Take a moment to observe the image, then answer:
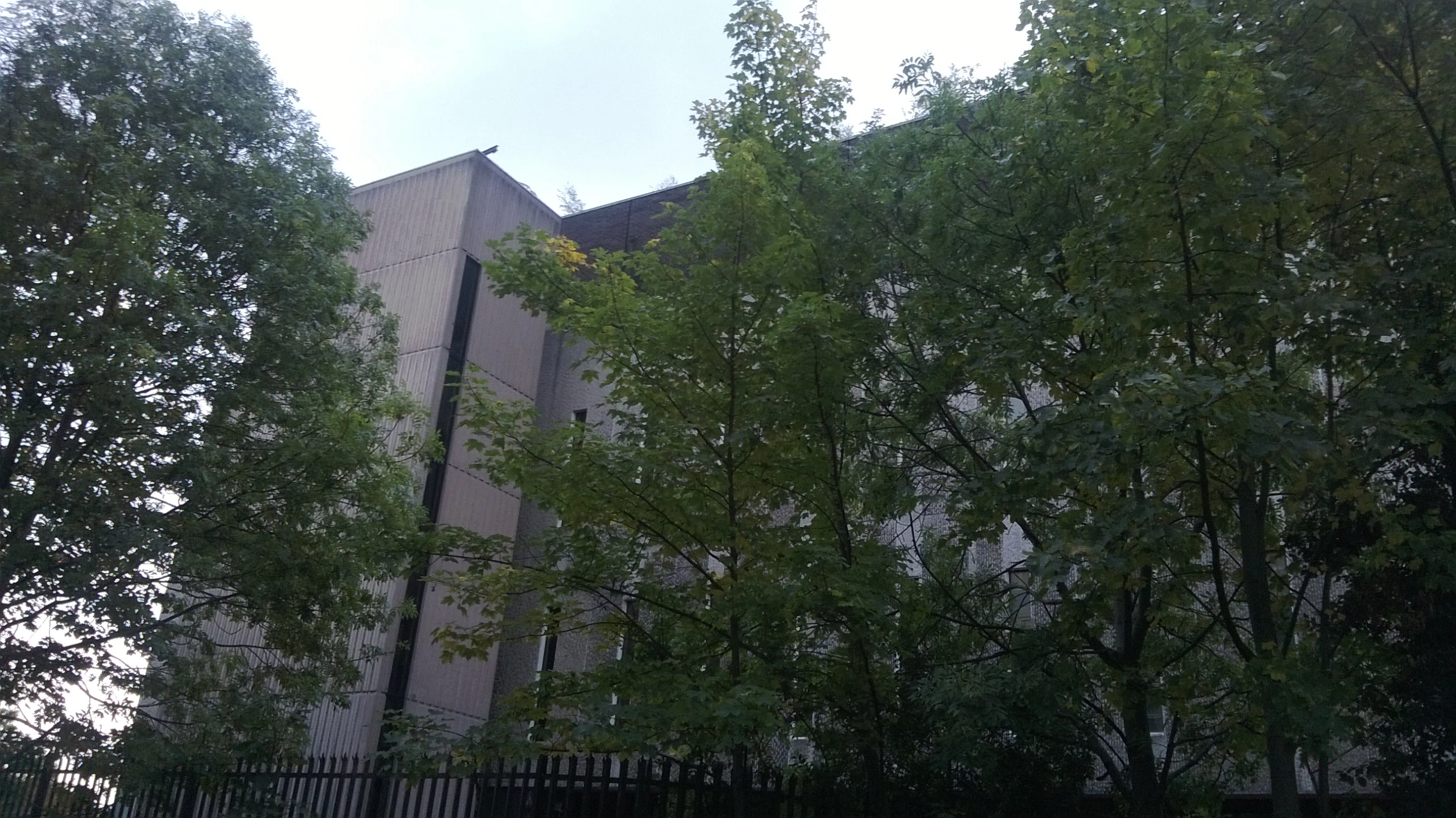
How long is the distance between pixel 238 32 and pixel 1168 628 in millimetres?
12058

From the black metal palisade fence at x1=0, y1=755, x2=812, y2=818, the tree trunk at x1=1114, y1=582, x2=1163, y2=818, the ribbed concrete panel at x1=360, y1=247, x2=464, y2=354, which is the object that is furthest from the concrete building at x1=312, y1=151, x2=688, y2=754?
the tree trunk at x1=1114, y1=582, x2=1163, y2=818

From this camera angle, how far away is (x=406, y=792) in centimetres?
1165

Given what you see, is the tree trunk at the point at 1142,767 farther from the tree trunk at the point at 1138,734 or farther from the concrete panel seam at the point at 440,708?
the concrete panel seam at the point at 440,708

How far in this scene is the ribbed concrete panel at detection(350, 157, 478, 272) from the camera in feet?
81.6

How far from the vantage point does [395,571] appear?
1186 centimetres

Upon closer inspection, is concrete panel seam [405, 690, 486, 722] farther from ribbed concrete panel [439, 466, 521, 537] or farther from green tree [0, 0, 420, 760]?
green tree [0, 0, 420, 760]

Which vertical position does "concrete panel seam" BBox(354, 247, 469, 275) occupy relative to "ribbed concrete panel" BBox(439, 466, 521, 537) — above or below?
above

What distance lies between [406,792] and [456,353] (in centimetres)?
1344

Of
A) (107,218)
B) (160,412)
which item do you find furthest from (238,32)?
(160,412)

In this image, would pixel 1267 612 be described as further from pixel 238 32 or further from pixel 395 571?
pixel 238 32

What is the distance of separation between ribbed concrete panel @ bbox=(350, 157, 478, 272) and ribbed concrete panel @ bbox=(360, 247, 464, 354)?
0.73ft

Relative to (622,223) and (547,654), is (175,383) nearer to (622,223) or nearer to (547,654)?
(547,654)

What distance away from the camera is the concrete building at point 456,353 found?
21.8 metres

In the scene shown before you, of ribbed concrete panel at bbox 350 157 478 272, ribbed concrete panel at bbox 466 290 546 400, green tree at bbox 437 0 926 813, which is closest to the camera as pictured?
green tree at bbox 437 0 926 813
